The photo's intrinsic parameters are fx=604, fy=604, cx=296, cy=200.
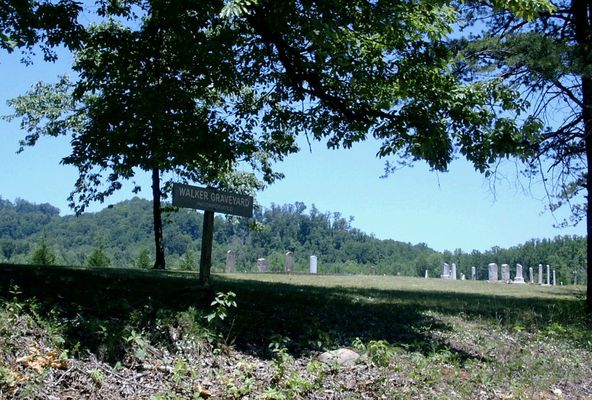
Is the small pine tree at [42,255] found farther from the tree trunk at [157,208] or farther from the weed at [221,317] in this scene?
the weed at [221,317]

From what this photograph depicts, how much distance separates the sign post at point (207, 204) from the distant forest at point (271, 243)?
50945mm

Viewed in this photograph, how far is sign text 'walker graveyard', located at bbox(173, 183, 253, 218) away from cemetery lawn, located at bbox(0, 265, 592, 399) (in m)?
1.16

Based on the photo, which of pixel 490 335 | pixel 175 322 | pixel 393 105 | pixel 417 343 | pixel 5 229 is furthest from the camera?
pixel 5 229

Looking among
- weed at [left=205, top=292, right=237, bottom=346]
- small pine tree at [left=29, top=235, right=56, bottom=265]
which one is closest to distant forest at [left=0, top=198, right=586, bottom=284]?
small pine tree at [left=29, top=235, right=56, bottom=265]

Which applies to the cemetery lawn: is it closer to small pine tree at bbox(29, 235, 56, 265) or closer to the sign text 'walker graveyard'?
the sign text 'walker graveyard'

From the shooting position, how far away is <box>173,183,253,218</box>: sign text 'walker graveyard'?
8000 millimetres

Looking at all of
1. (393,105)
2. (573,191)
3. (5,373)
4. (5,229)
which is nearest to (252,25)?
(393,105)

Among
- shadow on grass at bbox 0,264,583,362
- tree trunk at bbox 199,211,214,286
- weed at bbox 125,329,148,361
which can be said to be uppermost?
tree trunk at bbox 199,211,214,286

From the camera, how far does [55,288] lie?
7633 millimetres

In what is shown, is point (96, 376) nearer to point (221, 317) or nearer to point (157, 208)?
point (221, 317)

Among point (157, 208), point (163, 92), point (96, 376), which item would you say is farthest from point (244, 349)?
point (157, 208)

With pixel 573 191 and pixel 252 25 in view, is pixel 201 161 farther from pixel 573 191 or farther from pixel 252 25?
pixel 573 191

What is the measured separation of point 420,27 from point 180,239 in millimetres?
86631

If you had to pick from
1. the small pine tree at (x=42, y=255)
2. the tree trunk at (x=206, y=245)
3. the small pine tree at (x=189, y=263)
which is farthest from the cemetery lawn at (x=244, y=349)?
the small pine tree at (x=189, y=263)
